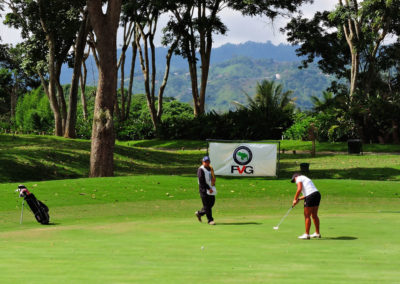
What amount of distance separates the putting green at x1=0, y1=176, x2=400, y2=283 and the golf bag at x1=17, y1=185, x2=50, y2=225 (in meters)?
0.50

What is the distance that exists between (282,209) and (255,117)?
33011 mm

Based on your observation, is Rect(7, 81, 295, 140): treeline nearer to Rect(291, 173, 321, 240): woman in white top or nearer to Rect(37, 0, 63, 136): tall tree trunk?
Rect(37, 0, 63, 136): tall tree trunk

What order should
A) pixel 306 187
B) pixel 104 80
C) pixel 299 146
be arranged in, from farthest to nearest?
pixel 299 146, pixel 104 80, pixel 306 187

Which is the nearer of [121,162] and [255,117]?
[121,162]

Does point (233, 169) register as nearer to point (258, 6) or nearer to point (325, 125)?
point (325, 125)

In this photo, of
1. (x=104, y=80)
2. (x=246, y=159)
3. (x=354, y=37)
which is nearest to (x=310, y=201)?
(x=246, y=159)

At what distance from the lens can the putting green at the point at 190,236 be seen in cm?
912

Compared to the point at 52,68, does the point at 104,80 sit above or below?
below

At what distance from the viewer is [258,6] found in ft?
170

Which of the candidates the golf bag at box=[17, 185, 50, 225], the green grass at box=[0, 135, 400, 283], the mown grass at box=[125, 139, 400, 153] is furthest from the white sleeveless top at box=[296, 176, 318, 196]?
the mown grass at box=[125, 139, 400, 153]

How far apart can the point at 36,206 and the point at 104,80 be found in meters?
12.7

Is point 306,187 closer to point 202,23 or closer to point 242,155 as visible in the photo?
point 242,155

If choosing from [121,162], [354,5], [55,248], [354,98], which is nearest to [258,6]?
[354,5]

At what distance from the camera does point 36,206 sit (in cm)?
1678
